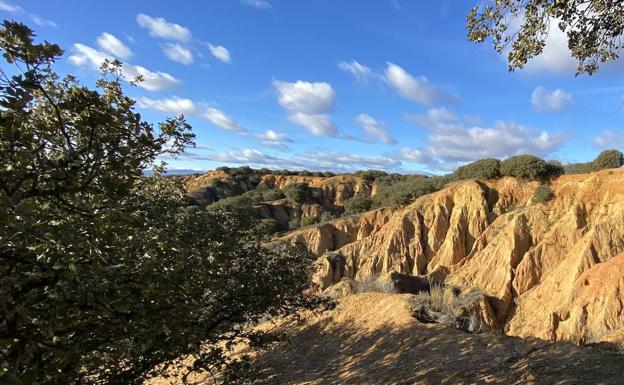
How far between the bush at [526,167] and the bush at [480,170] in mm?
923

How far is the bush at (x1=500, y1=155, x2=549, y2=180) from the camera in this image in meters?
31.9

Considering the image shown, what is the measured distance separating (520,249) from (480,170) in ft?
31.2

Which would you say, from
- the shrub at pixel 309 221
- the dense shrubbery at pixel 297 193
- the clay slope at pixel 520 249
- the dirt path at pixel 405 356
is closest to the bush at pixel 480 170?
the clay slope at pixel 520 249

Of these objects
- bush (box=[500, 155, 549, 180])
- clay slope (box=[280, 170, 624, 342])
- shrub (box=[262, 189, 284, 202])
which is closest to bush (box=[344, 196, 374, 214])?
clay slope (box=[280, 170, 624, 342])

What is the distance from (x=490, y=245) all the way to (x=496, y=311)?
525cm

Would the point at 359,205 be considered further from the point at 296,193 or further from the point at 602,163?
the point at 602,163

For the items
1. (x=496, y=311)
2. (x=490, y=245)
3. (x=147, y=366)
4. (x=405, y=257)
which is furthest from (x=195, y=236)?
(x=405, y=257)

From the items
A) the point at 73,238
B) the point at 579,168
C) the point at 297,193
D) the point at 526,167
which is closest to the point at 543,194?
the point at 526,167

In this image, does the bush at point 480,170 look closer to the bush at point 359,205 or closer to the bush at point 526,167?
the bush at point 526,167

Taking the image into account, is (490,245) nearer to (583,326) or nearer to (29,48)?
(583,326)

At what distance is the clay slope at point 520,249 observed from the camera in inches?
806

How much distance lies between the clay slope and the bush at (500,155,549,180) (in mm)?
632

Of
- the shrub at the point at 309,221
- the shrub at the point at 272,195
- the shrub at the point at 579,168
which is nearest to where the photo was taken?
the shrub at the point at 579,168

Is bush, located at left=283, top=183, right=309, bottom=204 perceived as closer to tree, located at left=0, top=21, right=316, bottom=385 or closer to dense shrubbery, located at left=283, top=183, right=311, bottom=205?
dense shrubbery, located at left=283, top=183, right=311, bottom=205
